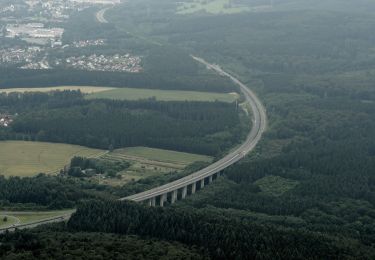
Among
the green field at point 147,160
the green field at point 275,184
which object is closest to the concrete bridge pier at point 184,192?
the green field at point 147,160

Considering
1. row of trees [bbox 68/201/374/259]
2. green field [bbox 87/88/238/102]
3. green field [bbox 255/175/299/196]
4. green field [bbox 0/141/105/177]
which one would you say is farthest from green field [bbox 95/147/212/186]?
green field [bbox 87/88/238/102]

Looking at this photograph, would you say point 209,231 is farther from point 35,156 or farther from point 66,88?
point 66,88

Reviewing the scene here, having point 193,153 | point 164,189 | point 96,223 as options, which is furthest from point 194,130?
point 96,223

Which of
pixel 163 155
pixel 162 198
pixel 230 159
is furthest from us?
pixel 163 155

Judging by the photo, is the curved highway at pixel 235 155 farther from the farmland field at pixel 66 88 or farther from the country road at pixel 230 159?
the farmland field at pixel 66 88

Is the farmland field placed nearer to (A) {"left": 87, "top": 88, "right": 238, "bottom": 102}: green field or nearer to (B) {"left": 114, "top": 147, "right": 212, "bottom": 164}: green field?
(A) {"left": 87, "top": 88, "right": 238, "bottom": 102}: green field

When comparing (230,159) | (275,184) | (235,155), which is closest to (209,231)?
(275,184)

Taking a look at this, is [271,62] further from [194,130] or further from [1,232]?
[1,232]
